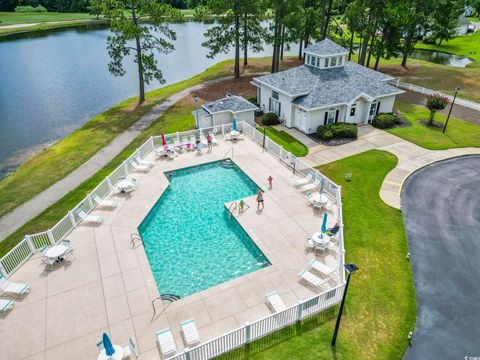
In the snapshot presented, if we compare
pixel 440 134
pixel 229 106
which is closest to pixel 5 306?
pixel 229 106

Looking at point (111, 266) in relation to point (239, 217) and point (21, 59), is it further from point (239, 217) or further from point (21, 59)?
point (21, 59)

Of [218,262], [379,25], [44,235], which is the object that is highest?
[379,25]

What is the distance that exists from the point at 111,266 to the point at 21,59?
76.0m

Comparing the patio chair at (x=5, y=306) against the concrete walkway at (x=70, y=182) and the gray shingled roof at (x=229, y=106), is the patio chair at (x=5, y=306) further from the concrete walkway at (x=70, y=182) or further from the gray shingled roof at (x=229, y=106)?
the gray shingled roof at (x=229, y=106)

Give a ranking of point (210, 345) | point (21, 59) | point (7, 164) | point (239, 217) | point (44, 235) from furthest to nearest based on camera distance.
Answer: point (21, 59)
point (7, 164)
point (239, 217)
point (44, 235)
point (210, 345)

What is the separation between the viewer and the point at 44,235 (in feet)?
58.4

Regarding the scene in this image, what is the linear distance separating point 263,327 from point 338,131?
2285 cm

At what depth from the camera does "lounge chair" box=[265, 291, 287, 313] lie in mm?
14329

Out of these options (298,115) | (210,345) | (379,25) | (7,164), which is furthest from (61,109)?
(379,25)

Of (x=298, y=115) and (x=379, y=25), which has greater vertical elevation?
(x=379, y=25)

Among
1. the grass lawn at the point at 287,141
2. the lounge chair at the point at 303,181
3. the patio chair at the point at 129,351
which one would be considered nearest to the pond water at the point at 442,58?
the grass lawn at the point at 287,141

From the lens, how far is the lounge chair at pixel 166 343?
12.5 meters

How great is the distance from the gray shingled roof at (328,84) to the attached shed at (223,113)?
4.47m

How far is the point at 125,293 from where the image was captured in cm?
1552
